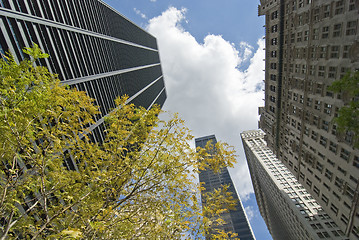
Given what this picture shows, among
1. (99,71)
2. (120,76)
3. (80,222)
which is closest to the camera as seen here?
(80,222)

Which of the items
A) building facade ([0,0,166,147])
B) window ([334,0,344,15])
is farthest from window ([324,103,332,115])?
building facade ([0,0,166,147])

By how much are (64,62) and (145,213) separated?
35.0m

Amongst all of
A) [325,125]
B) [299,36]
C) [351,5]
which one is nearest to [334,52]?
[351,5]

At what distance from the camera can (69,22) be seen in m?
37.9

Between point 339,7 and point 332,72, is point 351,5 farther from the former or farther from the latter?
point 332,72

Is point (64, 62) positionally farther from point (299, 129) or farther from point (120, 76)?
point (299, 129)

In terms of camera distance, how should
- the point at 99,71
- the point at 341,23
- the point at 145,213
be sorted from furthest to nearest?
the point at 99,71 → the point at 341,23 → the point at 145,213

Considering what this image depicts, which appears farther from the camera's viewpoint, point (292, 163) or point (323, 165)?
point (292, 163)

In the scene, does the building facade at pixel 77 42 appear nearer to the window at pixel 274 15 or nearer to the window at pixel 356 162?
the window at pixel 356 162

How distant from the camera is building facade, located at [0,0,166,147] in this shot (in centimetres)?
2323

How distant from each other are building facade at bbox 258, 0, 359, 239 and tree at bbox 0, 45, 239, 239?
25.5 meters

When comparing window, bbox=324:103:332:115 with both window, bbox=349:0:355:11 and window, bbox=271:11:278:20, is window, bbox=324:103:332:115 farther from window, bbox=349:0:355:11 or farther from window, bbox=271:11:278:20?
window, bbox=271:11:278:20

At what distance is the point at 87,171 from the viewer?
291 inches

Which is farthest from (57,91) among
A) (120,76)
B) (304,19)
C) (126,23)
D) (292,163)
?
(126,23)
